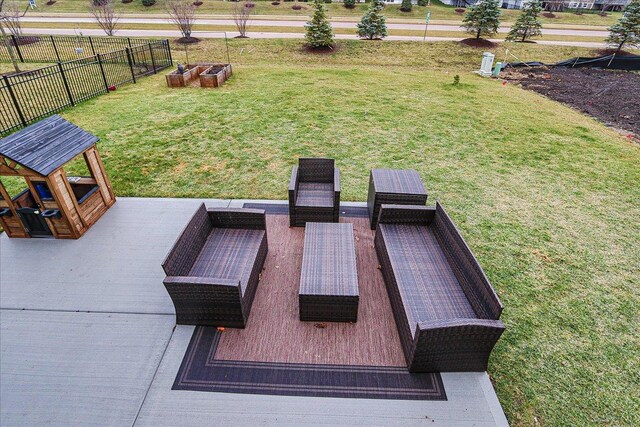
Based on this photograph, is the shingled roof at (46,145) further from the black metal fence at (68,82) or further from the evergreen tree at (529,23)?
the evergreen tree at (529,23)

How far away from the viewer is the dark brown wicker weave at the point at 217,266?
3502mm

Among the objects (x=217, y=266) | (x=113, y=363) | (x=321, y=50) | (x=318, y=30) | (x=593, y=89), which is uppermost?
(x=318, y=30)

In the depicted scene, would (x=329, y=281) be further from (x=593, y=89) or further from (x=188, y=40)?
(x=188, y=40)

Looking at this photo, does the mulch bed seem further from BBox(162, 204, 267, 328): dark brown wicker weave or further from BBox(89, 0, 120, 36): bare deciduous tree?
BBox(162, 204, 267, 328): dark brown wicker weave

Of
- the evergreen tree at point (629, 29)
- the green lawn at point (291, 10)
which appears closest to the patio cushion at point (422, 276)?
the evergreen tree at point (629, 29)

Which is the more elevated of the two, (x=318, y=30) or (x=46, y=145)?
(x=318, y=30)

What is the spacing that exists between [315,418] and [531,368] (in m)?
2.32

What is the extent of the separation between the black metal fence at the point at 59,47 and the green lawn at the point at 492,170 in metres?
6.14

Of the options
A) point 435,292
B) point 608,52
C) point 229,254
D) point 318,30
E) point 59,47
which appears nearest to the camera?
point 435,292

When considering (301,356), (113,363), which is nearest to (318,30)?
(301,356)

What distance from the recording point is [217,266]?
4121mm

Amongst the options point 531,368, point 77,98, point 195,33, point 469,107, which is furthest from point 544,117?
point 195,33

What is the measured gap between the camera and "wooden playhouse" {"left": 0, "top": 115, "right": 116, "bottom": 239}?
459 cm

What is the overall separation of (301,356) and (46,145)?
15.3 feet
